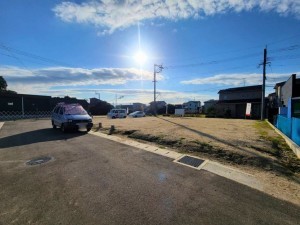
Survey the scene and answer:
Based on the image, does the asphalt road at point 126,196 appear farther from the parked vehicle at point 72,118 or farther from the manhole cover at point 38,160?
the parked vehicle at point 72,118

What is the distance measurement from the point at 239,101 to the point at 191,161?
37.7m

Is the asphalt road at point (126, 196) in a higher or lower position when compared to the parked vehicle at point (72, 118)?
lower

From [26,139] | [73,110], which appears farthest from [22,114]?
[26,139]

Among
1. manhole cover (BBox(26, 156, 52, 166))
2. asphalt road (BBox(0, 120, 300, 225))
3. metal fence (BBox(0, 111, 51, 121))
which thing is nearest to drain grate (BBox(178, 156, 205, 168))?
asphalt road (BBox(0, 120, 300, 225))

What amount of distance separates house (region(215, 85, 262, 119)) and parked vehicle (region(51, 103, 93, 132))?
92.3 feet

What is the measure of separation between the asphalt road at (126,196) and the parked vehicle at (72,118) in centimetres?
650

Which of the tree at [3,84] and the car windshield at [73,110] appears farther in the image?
the tree at [3,84]

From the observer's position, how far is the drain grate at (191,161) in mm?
6525

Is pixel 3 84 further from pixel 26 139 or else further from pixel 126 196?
pixel 126 196

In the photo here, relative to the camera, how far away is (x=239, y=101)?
4053cm

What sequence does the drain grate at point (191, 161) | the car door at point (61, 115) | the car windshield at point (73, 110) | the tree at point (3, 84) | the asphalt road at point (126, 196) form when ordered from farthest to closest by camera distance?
the tree at point (3, 84)
the car windshield at point (73, 110)
the car door at point (61, 115)
the drain grate at point (191, 161)
the asphalt road at point (126, 196)

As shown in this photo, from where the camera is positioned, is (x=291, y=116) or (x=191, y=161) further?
(x=291, y=116)

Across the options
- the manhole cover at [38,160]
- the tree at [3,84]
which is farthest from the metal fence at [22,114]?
the manhole cover at [38,160]

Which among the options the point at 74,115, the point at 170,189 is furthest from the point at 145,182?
the point at 74,115
